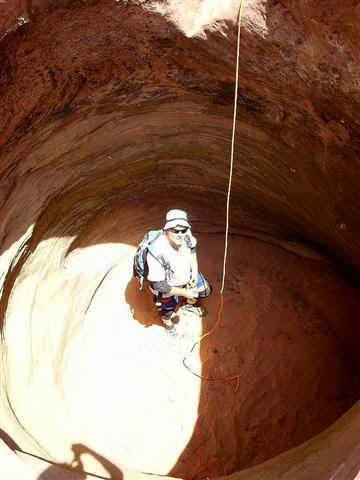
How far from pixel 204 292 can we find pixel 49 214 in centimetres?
184

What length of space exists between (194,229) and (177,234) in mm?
2036

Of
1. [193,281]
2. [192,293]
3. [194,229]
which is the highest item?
[194,229]

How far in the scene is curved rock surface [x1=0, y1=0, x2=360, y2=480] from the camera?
2725mm

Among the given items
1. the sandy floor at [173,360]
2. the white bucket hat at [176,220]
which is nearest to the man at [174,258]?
the white bucket hat at [176,220]

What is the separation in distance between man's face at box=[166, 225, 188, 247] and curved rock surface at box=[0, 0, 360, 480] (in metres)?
1.16

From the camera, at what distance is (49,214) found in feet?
12.9

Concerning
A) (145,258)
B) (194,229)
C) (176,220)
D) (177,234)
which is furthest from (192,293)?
(194,229)

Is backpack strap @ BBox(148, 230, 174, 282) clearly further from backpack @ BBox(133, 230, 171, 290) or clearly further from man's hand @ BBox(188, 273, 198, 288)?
man's hand @ BBox(188, 273, 198, 288)

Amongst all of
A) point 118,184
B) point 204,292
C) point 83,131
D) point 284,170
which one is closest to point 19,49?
point 83,131

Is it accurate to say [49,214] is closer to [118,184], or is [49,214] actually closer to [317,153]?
[118,184]

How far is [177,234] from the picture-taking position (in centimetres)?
354

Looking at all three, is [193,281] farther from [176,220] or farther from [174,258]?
[176,220]

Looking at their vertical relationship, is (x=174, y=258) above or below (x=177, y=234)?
below

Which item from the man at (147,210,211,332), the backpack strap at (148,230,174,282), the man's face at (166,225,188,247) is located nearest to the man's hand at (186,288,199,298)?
the man at (147,210,211,332)
